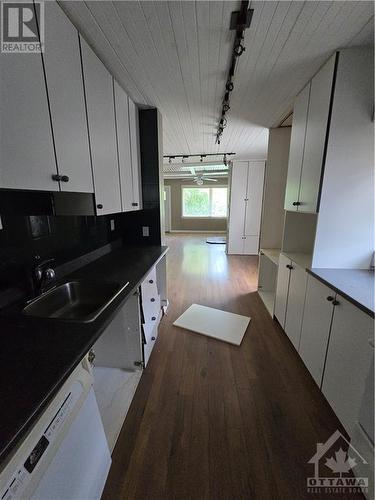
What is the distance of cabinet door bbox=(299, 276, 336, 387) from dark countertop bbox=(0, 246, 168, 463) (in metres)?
1.38

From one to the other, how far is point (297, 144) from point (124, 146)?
1647 mm

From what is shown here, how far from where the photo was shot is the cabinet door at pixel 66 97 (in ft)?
3.27

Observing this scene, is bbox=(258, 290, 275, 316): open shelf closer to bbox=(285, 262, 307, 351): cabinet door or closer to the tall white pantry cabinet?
bbox=(285, 262, 307, 351): cabinet door

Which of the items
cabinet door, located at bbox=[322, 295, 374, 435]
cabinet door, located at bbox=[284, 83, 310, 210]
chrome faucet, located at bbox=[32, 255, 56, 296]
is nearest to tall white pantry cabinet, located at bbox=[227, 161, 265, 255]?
cabinet door, located at bbox=[284, 83, 310, 210]

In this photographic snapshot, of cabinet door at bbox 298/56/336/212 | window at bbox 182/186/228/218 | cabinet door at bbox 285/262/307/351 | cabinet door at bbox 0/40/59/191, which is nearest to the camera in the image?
cabinet door at bbox 0/40/59/191

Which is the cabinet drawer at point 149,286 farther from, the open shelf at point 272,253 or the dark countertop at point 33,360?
the open shelf at point 272,253

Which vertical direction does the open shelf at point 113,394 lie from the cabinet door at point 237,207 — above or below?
below

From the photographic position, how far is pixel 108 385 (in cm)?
162

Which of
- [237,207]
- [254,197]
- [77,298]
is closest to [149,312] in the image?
[77,298]

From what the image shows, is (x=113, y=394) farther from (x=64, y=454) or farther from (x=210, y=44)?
(x=210, y=44)

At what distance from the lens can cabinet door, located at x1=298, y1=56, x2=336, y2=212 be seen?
1.48 m

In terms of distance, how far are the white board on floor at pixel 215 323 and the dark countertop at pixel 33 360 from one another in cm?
134

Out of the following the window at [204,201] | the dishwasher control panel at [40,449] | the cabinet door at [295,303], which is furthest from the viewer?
the window at [204,201]

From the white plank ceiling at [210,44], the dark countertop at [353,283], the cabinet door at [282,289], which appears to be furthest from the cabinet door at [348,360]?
the white plank ceiling at [210,44]
